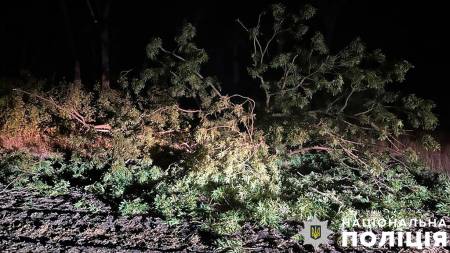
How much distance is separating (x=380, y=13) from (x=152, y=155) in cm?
859

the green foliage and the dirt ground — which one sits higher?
the green foliage

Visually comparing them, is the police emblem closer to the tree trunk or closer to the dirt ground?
the dirt ground

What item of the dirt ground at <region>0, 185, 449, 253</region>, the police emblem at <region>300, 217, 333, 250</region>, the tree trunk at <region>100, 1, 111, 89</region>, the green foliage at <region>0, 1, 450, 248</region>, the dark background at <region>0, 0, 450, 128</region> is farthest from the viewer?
the dark background at <region>0, 0, 450, 128</region>

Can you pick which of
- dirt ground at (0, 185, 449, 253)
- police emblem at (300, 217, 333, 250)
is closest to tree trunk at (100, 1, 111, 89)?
dirt ground at (0, 185, 449, 253)

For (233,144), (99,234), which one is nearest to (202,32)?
(233,144)

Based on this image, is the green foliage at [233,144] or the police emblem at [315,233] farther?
the green foliage at [233,144]

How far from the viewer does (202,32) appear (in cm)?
1517

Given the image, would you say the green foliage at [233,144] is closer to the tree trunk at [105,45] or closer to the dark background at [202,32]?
the tree trunk at [105,45]

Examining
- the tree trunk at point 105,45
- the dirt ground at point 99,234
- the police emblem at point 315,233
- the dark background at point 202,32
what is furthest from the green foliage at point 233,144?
the dark background at point 202,32

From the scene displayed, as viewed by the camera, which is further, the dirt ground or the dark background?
the dark background

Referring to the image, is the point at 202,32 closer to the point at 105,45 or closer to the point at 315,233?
the point at 105,45

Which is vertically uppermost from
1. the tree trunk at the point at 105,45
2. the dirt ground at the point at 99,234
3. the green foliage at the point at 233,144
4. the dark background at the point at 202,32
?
the dark background at the point at 202,32

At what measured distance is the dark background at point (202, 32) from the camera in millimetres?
9367

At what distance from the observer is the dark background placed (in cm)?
937
